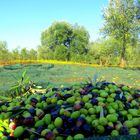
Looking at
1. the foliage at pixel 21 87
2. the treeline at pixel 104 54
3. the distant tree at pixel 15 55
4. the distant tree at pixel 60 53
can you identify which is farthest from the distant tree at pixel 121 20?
the foliage at pixel 21 87

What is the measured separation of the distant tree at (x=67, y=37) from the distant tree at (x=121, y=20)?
122 ft

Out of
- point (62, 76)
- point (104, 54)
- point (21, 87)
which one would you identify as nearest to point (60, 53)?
point (104, 54)

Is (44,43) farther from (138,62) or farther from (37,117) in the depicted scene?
(37,117)

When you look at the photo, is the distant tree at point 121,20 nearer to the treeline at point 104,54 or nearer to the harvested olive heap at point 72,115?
the treeline at point 104,54

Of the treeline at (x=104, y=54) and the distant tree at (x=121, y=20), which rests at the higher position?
the distant tree at (x=121, y=20)

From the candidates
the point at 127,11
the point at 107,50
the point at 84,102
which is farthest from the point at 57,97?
the point at 107,50

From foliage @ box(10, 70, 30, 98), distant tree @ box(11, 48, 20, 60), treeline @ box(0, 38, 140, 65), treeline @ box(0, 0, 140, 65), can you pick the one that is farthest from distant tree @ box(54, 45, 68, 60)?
foliage @ box(10, 70, 30, 98)

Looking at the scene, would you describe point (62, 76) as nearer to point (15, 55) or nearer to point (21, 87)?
point (21, 87)

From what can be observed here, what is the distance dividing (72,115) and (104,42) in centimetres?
6216

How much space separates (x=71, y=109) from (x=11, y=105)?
2.40ft

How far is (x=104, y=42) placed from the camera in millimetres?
65125

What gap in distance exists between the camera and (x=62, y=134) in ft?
10.5

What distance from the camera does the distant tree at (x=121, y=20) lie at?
4756 centimetres

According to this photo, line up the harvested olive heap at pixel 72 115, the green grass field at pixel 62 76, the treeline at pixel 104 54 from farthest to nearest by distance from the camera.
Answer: the treeline at pixel 104 54 < the green grass field at pixel 62 76 < the harvested olive heap at pixel 72 115
